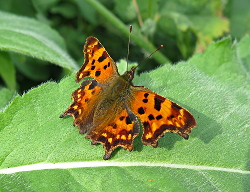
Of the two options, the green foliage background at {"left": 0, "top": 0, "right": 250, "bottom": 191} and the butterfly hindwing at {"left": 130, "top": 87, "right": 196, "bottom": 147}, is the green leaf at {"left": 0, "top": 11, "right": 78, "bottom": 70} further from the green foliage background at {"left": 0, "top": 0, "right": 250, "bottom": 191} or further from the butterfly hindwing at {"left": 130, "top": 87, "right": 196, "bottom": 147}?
the butterfly hindwing at {"left": 130, "top": 87, "right": 196, "bottom": 147}

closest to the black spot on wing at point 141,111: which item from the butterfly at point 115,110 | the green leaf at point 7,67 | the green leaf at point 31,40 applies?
the butterfly at point 115,110

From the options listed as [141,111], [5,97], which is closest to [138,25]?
[5,97]

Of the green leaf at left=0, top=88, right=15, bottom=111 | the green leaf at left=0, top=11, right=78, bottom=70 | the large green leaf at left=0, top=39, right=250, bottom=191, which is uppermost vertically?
the green leaf at left=0, top=11, right=78, bottom=70

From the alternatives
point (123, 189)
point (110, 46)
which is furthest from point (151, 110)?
point (110, 46)

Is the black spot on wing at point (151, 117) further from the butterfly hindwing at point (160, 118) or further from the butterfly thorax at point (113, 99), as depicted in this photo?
the butterfly thorax at point (113, 99)

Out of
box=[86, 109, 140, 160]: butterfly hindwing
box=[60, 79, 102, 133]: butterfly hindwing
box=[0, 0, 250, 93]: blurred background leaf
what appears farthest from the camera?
box=[0, 0, 250, 93]: blurred background leaf

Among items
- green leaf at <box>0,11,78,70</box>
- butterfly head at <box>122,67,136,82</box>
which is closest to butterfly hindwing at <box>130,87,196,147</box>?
butterfly head at <box>122,67,136,82</box>
